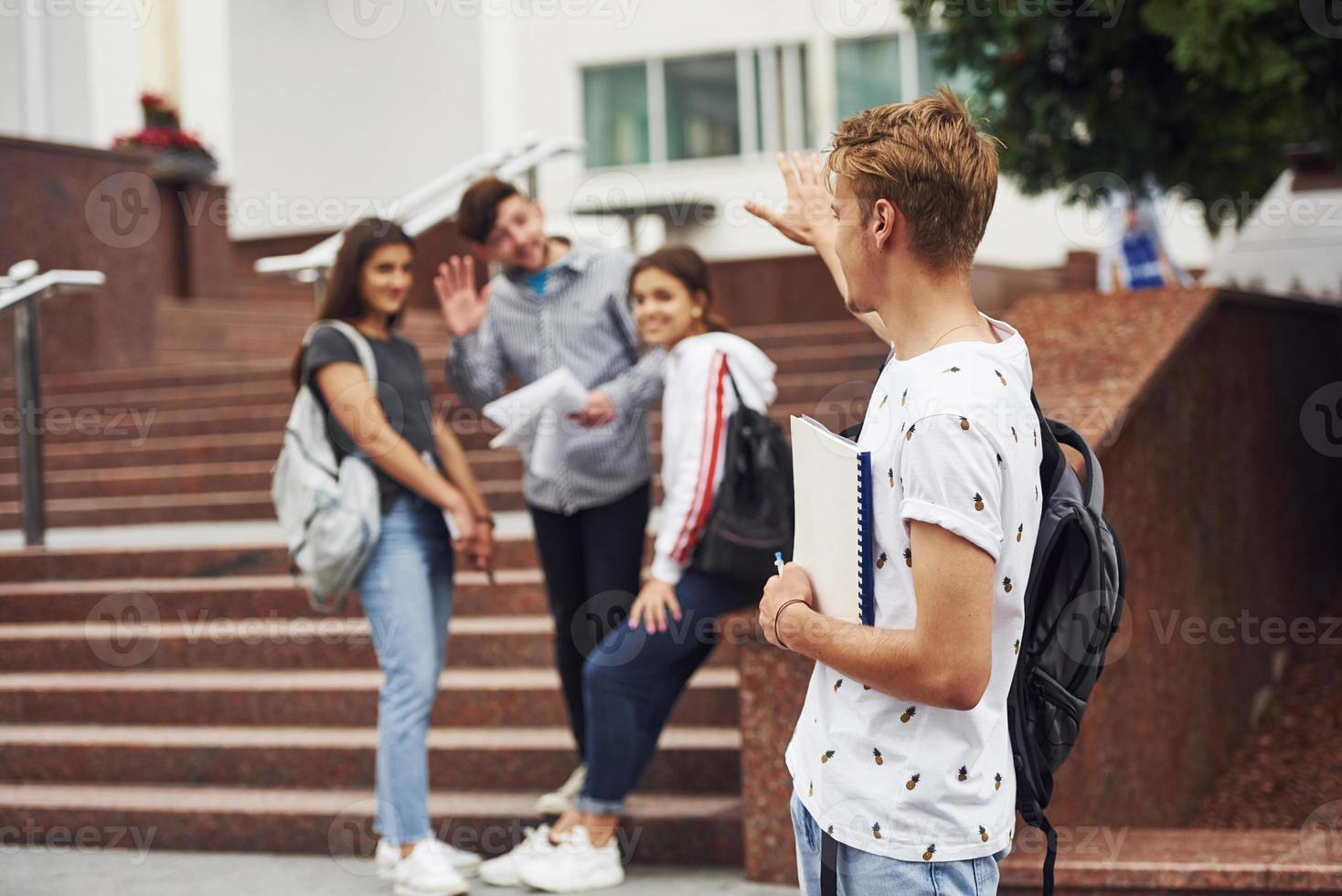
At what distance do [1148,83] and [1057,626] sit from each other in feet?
20.3

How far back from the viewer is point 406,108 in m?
20.5

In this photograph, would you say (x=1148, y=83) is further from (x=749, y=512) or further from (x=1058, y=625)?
(x=1058, y=625)

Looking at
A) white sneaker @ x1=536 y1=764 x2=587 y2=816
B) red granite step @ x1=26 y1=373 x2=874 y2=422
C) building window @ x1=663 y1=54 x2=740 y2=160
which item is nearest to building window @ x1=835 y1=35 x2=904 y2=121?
building window @ x1=663 y1=54 x2=740 y2=160

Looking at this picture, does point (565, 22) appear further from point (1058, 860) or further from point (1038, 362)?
point (1058, 860)

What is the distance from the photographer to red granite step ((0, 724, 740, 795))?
4945 mm

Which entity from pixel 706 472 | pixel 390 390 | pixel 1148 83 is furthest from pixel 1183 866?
pixel 1148 83

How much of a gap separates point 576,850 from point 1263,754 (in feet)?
12.8

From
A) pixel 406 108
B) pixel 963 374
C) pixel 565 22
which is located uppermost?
pixel 565 22

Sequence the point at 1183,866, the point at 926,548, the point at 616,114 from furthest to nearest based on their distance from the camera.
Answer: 1. the point at 616,114
2. the point at 1183,866
3. the point at 926,548

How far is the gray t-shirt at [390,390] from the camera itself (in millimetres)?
4309

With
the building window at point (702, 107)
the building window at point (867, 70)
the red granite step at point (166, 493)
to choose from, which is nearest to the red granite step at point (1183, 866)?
the red granite step at point (166, 493)

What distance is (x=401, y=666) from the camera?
429 cm

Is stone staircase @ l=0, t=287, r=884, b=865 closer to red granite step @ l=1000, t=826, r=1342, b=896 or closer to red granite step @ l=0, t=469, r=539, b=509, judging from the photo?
red granite step @ l=0, t=469, r=539, b=509

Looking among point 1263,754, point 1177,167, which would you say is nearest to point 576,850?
point 1263,754
